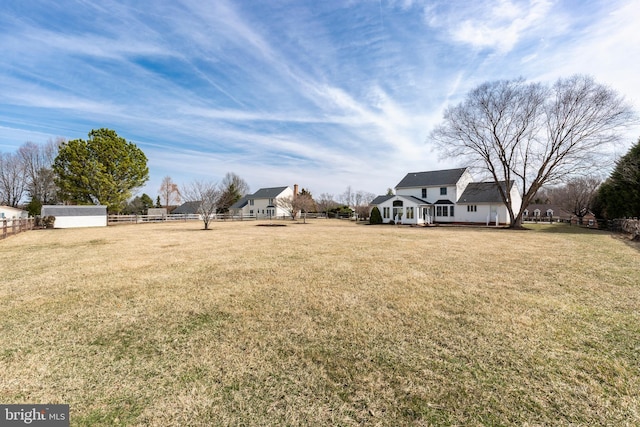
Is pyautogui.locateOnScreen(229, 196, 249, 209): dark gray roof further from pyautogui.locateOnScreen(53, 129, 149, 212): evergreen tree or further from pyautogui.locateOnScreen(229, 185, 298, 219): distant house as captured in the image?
pyautogui.locateOnScreen(53, 129, 149, 212): evergreen tree

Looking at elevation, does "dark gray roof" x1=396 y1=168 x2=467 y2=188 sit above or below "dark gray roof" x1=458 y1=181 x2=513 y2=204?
above

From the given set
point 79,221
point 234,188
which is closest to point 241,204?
point 234,188

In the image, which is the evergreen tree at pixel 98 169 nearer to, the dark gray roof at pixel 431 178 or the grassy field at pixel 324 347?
the grassy field at pixel 324 347

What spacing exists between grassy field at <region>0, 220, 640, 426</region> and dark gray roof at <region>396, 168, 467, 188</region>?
29102 mm

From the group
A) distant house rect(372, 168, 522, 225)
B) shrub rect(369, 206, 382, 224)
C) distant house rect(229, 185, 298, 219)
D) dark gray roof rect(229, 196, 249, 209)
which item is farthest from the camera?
dark gray roof rect(229, 196, 249, 209)

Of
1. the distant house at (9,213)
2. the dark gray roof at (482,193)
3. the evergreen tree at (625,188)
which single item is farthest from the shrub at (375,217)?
the distant house at (9,213)

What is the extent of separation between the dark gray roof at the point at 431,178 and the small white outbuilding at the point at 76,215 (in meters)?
36.2

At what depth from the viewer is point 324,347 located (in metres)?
3.38

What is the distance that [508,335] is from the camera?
368cm

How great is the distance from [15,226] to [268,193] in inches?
1516

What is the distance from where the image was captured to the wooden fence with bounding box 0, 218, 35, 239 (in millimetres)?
15250

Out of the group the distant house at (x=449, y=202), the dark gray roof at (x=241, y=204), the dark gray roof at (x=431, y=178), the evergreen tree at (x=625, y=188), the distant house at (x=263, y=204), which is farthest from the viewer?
the dark gray roof at (x=241, y=204)

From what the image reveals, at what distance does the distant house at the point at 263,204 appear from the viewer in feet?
167

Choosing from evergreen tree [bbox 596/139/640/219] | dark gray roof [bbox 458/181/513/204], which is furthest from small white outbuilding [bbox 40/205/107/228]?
evergreen tree [bbox 596/139/640/219]
